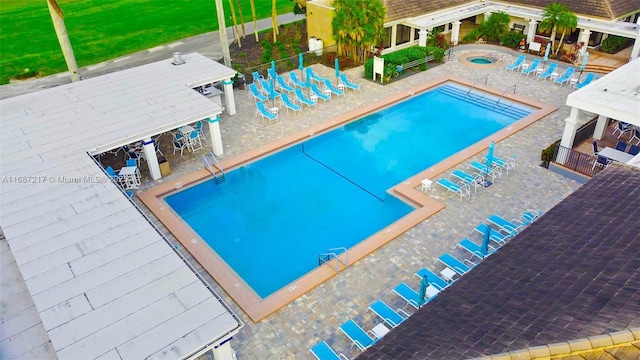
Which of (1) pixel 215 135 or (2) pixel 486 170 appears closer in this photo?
(2) pixel 486 170

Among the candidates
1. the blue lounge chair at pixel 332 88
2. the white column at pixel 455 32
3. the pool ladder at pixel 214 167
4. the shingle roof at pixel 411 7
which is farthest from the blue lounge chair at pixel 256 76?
the white column at pixel 455 32

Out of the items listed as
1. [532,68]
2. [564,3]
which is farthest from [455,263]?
[564,3]

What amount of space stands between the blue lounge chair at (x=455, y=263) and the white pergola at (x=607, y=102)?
7223 millimetres

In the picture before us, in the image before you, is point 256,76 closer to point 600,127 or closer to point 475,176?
point 475,176

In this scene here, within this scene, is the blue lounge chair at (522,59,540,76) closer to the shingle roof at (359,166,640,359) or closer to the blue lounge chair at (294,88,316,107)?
the blue lounge chair at (294,88,316,107)

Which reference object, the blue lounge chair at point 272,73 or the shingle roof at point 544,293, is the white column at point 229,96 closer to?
the blue lounge chair at point 272,73

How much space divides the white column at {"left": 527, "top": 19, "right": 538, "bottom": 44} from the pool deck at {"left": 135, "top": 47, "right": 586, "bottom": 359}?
4.97 meters

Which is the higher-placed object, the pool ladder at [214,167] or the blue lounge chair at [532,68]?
the blue lounge chair at [532,68]

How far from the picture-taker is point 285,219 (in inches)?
585

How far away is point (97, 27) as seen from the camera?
35969 mm

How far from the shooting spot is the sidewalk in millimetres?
25062

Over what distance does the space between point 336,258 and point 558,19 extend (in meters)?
20.6

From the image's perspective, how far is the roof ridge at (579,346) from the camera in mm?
4977

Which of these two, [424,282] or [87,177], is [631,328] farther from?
[87,177]
